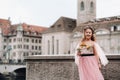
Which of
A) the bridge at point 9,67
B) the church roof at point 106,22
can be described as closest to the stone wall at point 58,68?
the church roof at point 106,22

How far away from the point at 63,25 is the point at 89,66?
66639mm

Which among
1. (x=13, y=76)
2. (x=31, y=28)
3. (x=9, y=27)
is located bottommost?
(x=13, y=76)

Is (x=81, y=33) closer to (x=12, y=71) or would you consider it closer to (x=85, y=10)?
(x=85, y=10)

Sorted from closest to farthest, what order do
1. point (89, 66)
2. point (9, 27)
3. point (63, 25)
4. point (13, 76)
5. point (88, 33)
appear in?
point (89, 66) < point (88, 33) < point (13, 76) < point (63, 25) < point (9, 27)

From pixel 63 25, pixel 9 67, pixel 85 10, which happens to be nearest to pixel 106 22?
pixel 63 25

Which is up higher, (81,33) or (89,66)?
(81,33)

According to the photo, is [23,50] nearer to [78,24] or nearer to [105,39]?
[78,24]

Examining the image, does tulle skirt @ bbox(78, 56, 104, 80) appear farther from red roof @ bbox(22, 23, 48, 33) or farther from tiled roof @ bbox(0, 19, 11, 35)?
tiled roof @ bbox(0, 19, 11, 35)

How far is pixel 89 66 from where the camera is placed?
7.88 metres

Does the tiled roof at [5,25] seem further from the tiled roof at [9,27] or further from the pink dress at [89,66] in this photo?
the pink dress at [89,66]

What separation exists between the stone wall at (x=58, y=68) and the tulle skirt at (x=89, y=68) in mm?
6110

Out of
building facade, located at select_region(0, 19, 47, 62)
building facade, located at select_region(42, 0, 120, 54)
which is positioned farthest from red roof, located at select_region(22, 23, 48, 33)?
building facade, located at select_region(42, 0, 120, 54)

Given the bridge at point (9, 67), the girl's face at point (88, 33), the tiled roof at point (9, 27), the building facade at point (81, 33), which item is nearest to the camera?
the girl's face at point (88, 33)

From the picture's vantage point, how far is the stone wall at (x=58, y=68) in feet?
46.2
